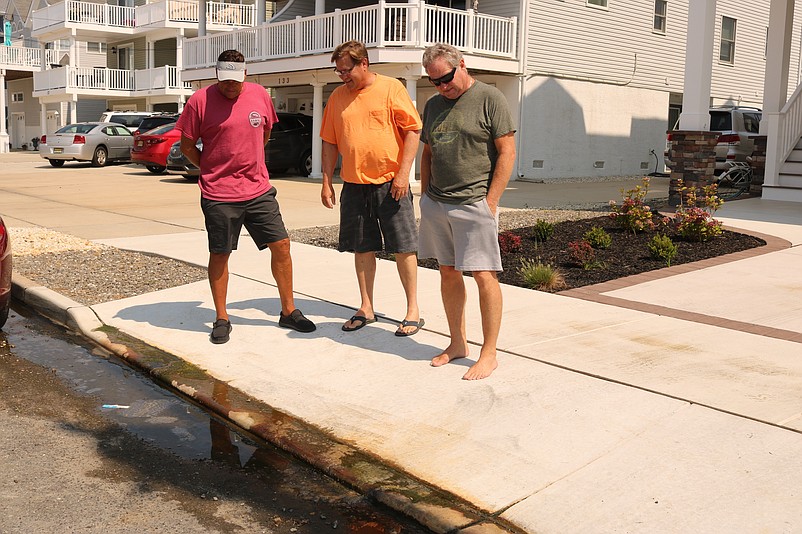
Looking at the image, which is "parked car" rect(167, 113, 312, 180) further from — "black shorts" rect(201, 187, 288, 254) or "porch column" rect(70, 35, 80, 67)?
"porch column" rect(70, 35, 80, 67)

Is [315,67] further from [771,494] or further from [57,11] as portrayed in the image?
[57,11]

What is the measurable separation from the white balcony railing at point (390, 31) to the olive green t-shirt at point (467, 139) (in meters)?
15.7

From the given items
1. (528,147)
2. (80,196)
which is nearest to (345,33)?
(528,147)

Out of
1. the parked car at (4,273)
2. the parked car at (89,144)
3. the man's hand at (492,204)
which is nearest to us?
the man's hand at (492,204)

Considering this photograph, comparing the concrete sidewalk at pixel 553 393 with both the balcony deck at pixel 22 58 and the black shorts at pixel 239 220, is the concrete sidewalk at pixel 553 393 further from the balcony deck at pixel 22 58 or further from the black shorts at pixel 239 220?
the balcony deck at pixel 22 58

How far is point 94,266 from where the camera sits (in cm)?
938

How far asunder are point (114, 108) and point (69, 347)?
41.0 m

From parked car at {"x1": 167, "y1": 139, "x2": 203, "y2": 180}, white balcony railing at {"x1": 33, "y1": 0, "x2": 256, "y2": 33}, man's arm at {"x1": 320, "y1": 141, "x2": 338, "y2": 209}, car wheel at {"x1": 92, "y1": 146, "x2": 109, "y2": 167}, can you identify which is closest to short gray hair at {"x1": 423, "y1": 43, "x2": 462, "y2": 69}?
man's arm at {"x1": 320, "y1": 141, "x2": 338, "y2": 209}

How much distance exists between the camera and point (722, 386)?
512 centimetres


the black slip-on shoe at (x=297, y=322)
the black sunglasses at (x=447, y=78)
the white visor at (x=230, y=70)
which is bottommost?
the black slip-on shoe at (x=297, y=322)

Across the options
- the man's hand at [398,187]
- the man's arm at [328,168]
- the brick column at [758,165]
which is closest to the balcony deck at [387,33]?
the brick column at [758,165]

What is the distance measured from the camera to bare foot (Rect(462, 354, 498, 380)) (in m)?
5.36

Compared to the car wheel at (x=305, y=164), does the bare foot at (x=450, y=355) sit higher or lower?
lower

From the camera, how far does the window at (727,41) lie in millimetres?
29547
